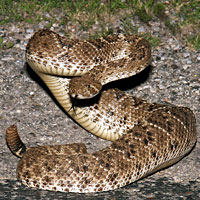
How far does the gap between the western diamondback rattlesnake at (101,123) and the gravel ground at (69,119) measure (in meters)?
0.21

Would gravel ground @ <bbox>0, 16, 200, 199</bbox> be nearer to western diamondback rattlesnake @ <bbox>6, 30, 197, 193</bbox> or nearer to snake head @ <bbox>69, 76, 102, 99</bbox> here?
western diamondback rattlesnake @ <bbox>6, 30, 197, 193</bbox>

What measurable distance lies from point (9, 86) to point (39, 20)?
2.48m

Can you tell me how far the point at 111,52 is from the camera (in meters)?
7.92

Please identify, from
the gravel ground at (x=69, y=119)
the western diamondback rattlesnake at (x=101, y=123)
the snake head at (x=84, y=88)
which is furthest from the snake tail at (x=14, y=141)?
the snake head at (x=84, y=88)

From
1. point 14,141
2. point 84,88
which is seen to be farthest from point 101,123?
point 14,141

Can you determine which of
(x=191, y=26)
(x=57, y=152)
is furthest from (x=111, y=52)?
(x=191, y=26)

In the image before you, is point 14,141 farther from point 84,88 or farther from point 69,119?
point 69,119

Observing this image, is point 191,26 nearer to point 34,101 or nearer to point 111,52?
point 111,52

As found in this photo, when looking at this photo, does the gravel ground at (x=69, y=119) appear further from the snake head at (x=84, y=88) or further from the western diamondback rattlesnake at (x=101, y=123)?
the snake head at (x=84, y=88)

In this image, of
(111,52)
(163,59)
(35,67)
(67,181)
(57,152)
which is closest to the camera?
(67,181)

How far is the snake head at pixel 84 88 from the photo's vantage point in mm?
6748

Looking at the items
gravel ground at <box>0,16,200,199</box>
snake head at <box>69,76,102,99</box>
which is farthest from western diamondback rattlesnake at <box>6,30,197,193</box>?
gravel ground at <box>0,16,200,199</box>

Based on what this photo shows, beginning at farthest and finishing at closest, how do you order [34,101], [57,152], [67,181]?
[34,101], [57,152], [67,181]

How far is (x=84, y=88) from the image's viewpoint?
22.3ft
